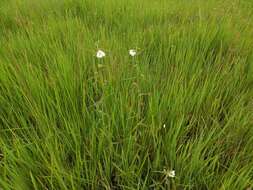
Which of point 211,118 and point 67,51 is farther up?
point 67,51

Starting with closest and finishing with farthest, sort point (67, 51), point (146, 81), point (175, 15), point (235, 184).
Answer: point (235, 184) → point (146, 81) → point (67, 51) → point (175, 15)

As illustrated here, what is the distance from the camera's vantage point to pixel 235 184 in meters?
0.60

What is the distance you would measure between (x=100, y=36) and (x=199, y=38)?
626 mm

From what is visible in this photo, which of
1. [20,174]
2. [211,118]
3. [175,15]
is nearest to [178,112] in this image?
[211,118]

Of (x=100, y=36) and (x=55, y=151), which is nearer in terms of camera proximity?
(x=55, y=151)

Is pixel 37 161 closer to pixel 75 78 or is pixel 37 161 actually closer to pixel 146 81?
pixel 75 78

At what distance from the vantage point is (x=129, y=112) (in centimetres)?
78

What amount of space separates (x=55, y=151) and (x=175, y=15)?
61.6 inches

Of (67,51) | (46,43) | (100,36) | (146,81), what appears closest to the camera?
(146,81)

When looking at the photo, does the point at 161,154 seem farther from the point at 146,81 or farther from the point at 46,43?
the point at 46,43

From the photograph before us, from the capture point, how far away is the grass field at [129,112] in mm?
658

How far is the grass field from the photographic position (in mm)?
658

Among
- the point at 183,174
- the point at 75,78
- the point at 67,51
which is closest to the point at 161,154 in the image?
the point at 183,174

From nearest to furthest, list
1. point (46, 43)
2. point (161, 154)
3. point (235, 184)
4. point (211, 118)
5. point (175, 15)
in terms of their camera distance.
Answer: point (235, 184), point (161, 154), point (211, 118), point (46, 43), point (175, 15)
